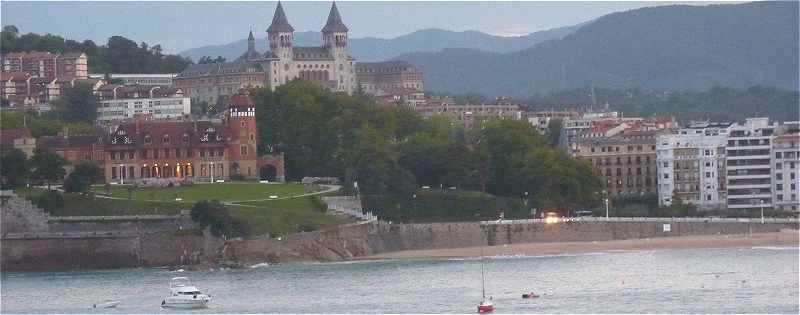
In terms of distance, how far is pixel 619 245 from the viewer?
100812 mm

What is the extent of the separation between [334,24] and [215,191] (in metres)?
65.0

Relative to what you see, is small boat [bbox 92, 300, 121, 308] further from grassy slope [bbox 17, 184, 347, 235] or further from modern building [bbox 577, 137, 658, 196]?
modern building [bbox 577, 137, 658, 196]

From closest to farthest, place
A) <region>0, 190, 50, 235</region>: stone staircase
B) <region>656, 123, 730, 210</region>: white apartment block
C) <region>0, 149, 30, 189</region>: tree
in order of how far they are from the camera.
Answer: <region>0, 190, 50, 235</region>: stone staircase < <region>0, 149, 30, 189</region>: tree < <region>656, 123, 730, 210</region>: white apartment block

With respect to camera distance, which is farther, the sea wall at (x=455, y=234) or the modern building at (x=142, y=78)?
the modern building at (x=142, y=78)

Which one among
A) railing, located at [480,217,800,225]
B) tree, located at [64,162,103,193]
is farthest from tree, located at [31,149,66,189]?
railing, located at [480,217,800,225]

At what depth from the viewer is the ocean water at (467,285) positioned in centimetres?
7144

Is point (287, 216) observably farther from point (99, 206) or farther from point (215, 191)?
point (99, 206)

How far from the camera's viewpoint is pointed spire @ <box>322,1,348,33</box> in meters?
170

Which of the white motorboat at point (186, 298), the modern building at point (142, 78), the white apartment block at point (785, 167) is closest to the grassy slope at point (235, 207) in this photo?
the white motorboat at point (186, 298)

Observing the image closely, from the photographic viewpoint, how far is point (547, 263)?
91688 millimetres

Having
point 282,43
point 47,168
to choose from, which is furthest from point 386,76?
point 47,168

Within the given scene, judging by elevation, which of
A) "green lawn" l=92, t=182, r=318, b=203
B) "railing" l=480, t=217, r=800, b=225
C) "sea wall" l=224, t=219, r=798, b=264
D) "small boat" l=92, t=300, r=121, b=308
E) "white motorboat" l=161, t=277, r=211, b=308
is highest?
"green lawn" l=92, t=182, r=318, b=203

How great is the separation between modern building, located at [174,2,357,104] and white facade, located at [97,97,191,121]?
1221cm

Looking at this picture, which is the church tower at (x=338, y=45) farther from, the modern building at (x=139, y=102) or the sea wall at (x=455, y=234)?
the sea wall at (x=455, y=234)
